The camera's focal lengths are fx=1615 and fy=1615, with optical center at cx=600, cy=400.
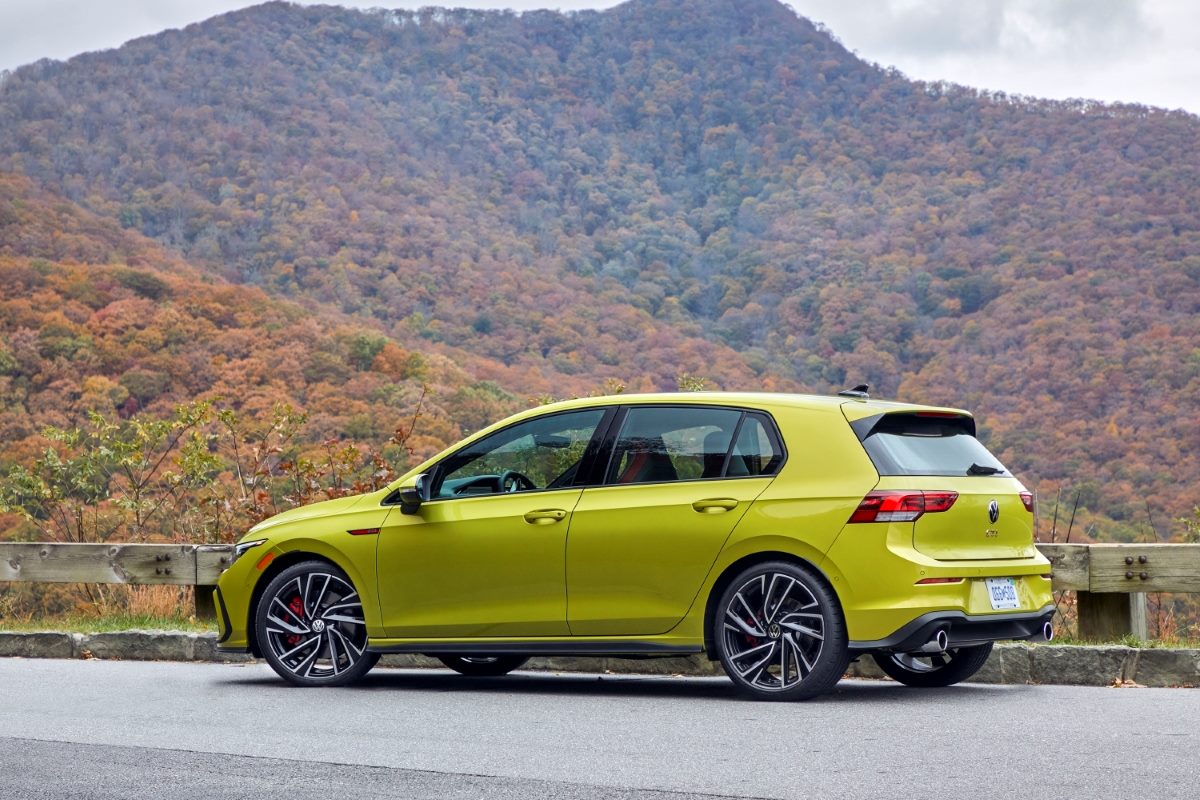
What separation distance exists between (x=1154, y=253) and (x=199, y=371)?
44467 millimetres

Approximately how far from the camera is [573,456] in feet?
30.3

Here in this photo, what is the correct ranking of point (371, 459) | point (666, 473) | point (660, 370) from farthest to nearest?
point (660, 370)
point (371, 459)
point (666, 473)

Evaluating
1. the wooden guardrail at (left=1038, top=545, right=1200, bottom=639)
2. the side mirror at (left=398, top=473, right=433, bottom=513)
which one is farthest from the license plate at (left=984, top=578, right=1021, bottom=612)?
the side mirror at (left=398, top=473, right=433, bottom=513)

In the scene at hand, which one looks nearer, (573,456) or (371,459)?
(573,456)

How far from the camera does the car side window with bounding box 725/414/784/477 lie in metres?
8.59

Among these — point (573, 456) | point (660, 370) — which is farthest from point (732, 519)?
point (660, 370)

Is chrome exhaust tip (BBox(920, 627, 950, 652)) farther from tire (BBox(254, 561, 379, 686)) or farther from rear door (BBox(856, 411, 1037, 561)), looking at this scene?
tire (BBox(254, 561, 379, 686))

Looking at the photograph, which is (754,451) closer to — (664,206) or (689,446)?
(689,446)

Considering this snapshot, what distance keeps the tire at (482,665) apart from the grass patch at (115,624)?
7.68 ft

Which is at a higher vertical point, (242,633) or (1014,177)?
(1014,177)

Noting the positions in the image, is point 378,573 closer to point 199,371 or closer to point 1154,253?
point 199,371

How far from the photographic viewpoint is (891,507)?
26.7 ft

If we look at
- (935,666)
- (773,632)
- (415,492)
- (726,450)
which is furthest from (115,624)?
(935,666)

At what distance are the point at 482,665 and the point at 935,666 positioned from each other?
115 inches
